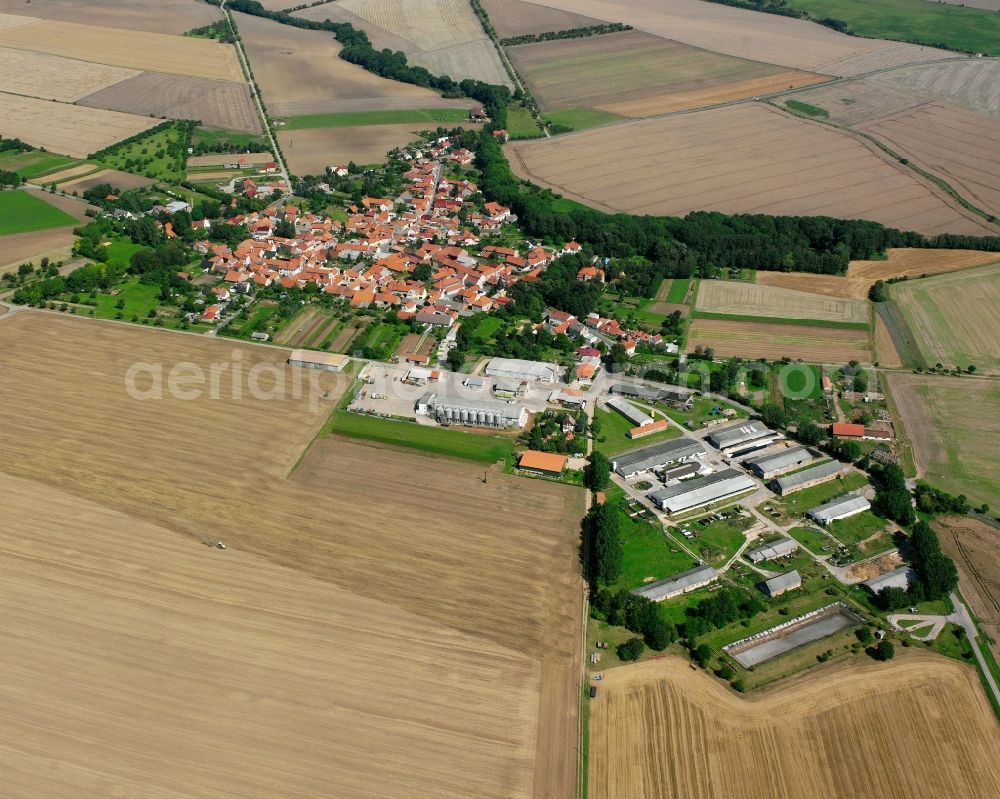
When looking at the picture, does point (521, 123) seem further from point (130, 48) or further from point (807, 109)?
point (130, 48)

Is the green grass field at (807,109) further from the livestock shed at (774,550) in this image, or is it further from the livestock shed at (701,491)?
the livestock shed at (774,550)

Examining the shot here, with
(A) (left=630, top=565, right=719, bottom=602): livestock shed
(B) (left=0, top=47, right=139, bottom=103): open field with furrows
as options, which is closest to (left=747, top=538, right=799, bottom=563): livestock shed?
(A) (left=630, top=565, right=719, bottom=602): livestock shed

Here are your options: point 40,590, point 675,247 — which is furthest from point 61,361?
point 675,247

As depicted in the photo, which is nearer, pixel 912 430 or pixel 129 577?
pixel 129 577

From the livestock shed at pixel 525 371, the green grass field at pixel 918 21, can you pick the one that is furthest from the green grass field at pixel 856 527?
the green grass field at pixel 918 21

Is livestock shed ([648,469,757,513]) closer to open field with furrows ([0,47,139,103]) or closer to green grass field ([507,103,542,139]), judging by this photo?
green grass field ([507,103,542,139])

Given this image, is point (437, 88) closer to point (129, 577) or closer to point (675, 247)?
point (675, 247)
